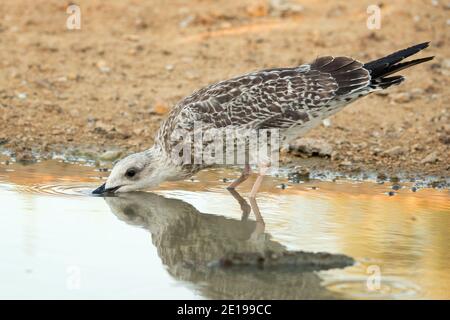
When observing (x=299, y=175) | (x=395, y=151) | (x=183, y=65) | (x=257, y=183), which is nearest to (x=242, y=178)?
→ (x=257, y=183)

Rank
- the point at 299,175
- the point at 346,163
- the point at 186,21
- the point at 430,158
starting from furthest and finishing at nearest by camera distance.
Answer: the point at 186,21 → the point at 430,158 → the point at 346,163 → the point at 299,175

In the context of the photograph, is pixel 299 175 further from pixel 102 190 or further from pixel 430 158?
pixel 102 190

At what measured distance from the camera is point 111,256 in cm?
668

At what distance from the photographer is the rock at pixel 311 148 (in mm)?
10742

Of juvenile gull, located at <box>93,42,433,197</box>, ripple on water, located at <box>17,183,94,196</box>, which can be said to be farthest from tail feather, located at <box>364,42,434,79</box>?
ripple on water, located at <box>17,183,94,196</box>

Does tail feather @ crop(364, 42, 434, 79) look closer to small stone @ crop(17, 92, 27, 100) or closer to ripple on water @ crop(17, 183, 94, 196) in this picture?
ripple on water @ crop(17, 183, 94, 196)

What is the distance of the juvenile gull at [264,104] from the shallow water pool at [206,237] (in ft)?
0.80

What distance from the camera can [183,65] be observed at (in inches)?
537

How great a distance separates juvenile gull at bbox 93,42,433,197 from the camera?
8.90 m

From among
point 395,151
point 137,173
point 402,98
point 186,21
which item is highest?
point 186,21

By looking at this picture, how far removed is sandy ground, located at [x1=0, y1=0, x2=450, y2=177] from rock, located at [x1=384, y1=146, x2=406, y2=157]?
0.05m

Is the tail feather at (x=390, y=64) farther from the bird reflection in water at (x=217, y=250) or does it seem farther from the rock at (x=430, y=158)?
the rock at (x=430, y=158)

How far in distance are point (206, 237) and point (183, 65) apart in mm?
6579

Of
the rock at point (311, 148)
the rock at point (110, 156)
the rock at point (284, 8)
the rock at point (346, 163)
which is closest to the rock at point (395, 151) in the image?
the rock at point (346, 163)
